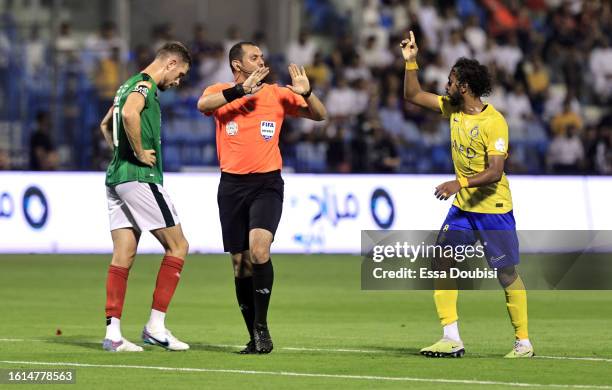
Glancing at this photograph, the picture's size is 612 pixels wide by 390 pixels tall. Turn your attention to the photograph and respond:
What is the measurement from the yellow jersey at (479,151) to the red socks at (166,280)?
7.69 feet

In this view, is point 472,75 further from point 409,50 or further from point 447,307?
point 447,307

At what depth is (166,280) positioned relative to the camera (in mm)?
12211

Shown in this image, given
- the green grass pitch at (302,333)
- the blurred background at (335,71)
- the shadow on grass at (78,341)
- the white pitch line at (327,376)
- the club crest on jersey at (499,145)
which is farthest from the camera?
the blurred background at (335,71)

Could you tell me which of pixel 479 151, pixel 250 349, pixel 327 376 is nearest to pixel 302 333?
pixel 250 349

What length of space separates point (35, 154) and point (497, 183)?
51.2ft

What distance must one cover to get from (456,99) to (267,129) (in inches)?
60.8

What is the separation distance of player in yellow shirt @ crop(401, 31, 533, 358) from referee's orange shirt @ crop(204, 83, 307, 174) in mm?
1335

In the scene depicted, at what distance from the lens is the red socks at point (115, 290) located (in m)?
12.0

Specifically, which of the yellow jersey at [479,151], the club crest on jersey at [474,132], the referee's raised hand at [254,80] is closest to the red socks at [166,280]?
the referee's raised hand at [254,80]

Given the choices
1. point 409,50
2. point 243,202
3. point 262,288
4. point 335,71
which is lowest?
point 262,288

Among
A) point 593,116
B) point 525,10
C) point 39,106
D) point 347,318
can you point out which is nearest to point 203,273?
point 347,318

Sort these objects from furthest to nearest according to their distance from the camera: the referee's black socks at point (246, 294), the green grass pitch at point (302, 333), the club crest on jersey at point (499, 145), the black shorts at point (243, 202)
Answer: the referee's black socks at point (246, 294) → the black shorts at point (243, 202) → the club crest on jersey at point (499, 145) → the green grass pitch at point (302, 333)

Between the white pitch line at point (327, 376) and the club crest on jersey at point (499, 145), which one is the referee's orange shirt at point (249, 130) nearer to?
the club crest on jersey at point (499, 145)

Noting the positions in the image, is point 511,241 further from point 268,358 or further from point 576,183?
point 576,183
